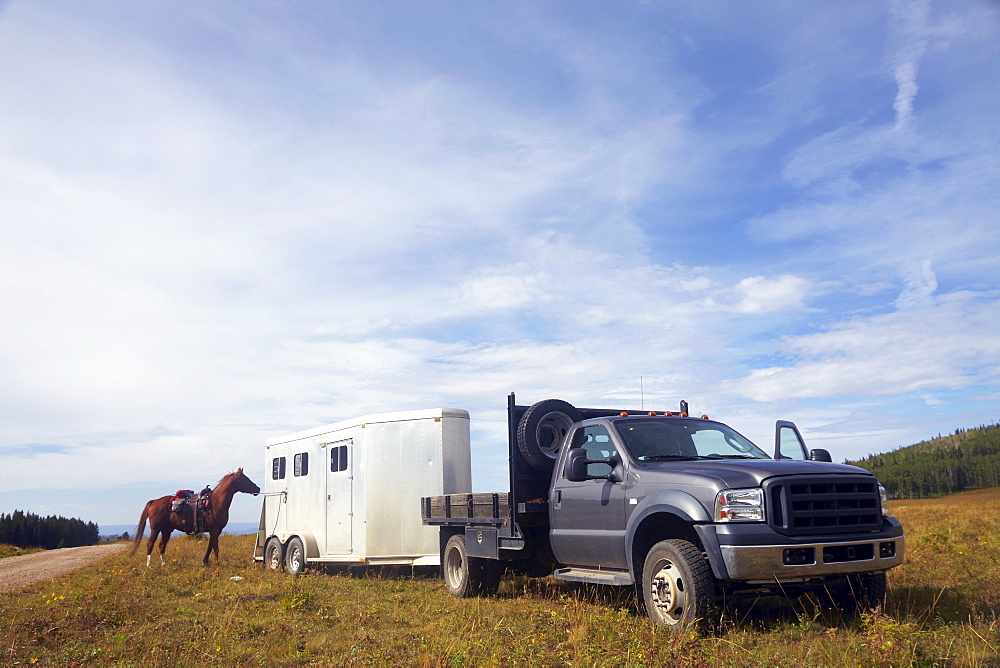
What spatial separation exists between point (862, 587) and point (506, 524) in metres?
4.24

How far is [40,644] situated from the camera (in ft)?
27.8

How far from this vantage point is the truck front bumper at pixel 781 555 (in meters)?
6.96

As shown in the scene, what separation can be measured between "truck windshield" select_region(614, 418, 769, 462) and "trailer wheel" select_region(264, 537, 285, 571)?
439 inches

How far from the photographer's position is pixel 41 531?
69250mm

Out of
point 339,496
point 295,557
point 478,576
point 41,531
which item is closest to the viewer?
point 478,576

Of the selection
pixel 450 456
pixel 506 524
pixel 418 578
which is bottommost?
pixel 418 578

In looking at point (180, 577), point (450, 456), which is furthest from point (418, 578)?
point (180, 577)

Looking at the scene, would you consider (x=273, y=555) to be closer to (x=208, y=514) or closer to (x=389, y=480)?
(x=208, y=514)

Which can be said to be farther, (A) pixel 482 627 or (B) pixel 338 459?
(B) pixel 338 459

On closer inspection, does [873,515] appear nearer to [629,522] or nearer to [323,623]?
[629,522]

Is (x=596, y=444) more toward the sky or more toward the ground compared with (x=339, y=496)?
more toward the sky

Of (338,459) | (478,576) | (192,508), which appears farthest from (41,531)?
(478,576)

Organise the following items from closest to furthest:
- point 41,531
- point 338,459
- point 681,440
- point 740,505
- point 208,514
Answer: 1. point 740,505
2. point 681,440
3. point 338,459
4. point 208,514
5. point 41,531

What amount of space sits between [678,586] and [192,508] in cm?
1534
